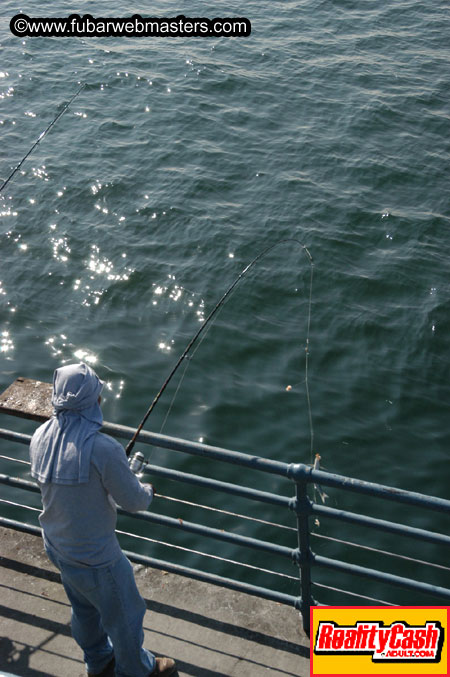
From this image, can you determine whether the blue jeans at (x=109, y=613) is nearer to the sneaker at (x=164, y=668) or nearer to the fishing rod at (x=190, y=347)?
the sneaker at (x=164, y=668)

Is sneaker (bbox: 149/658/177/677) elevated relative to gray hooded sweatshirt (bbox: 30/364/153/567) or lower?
lower

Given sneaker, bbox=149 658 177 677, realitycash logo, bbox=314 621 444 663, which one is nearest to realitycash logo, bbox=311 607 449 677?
realitycash logo, bbox=314 621 444 663

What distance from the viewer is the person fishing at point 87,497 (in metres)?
3.27

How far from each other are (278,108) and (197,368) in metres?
7.22

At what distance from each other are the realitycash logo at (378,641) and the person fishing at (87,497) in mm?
1158

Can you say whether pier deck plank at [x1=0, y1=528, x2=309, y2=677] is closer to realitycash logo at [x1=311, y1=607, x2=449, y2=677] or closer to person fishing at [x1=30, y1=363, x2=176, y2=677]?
realitycash logo at [x1=311, y1=607, x2=449, y2=677]

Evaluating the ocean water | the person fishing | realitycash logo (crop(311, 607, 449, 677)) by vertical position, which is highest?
the person fishing

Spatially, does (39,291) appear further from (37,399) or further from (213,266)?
(37,399)

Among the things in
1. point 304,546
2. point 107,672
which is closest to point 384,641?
point 304,546

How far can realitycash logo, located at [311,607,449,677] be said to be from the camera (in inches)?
159

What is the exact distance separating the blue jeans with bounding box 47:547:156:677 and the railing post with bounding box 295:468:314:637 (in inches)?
36.7

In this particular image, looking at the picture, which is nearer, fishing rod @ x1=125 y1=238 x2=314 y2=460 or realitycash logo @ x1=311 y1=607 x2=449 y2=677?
fishing rod @ x1=125 y1=238 x2=314 y2=460

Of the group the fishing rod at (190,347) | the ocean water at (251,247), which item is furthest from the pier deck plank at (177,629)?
the ocean water at (251,247)

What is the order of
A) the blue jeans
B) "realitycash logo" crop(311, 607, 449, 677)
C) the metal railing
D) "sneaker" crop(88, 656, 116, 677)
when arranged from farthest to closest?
"realitycash logo" crop(311, 607, 449, 677), "sneaker" crop(88, 656, 116, 677), the metal railing, the blue jeans
